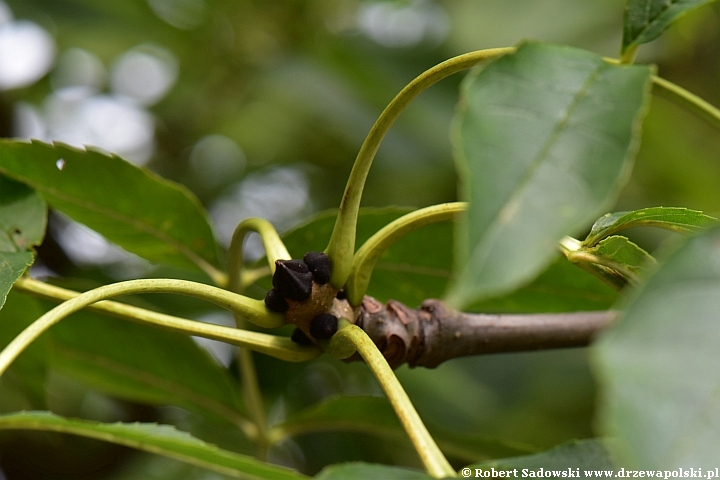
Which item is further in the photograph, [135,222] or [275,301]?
[135,222]

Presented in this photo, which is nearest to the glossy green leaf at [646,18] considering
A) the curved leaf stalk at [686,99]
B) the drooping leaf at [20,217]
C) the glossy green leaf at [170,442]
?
the curved leaf stalk at [686,99]

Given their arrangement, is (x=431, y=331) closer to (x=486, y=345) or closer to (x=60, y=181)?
(x=486, y=345)

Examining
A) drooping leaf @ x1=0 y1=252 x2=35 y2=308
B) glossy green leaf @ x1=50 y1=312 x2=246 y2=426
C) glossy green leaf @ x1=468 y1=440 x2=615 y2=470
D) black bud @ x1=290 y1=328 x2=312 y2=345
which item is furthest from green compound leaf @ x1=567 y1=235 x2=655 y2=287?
glossy green leaf @ x1=50 y1=312 x2=246 y2=426

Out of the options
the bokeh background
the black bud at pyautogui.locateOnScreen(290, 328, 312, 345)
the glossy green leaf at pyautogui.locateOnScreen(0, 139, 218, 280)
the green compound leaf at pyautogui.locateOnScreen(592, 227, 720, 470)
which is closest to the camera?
the green compound leaf at pyautogui.locateOnScreen(592, 227, 720, 470)

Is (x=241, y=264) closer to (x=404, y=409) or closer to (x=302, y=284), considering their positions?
(x=302, y=284)

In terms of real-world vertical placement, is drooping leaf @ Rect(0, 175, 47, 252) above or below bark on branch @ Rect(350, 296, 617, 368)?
above

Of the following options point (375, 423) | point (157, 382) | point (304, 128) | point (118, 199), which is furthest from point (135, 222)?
point (304, 128)

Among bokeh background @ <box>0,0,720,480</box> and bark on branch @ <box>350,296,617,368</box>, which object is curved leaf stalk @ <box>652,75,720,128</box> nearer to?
bark on branch @ <box>350,296,617,368</box>
